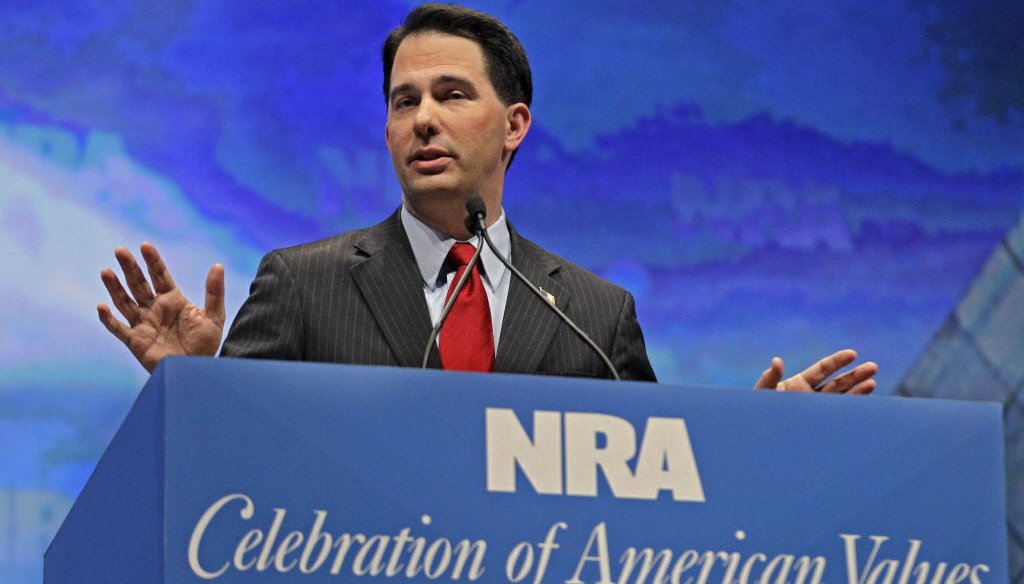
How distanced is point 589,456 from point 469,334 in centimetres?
79

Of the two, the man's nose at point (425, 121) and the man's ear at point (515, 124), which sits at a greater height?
the man's ear at point (515, 124)

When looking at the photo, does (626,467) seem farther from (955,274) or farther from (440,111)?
(955,274)

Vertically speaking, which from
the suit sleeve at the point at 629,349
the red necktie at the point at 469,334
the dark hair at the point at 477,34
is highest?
the dark hair at the point at 477,34

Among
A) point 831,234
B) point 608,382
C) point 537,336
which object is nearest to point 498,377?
point 608,382

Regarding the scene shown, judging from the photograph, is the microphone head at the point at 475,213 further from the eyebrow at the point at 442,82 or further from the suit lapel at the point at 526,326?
the eyebrow at the point at 442,82

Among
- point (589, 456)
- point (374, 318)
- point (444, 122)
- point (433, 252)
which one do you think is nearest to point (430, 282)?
point (433, 252)

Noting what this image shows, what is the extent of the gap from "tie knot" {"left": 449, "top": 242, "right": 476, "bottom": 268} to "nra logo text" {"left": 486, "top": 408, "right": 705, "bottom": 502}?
0.90m

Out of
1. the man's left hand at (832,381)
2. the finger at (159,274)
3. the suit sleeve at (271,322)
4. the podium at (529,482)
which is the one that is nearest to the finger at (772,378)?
the man's left hand at (832,381)

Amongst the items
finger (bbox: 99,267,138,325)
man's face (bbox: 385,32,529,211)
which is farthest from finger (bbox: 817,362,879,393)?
finger (bbox: 99,267,138,325)

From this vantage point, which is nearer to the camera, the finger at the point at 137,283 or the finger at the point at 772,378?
the finger at the point at 772,378

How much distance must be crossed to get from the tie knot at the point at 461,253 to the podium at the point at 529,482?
2.83 ft

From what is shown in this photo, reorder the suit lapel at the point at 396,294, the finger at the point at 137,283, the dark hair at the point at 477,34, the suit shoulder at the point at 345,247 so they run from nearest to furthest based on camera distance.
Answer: the finger at the point at 137,283 < the suit lapel at the point at 396,294 < the suit shoulder at the point at 345,247 < the dark hair at the point at 477,34

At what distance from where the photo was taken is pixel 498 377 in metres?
1.35

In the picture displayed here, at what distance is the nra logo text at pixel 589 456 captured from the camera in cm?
133
